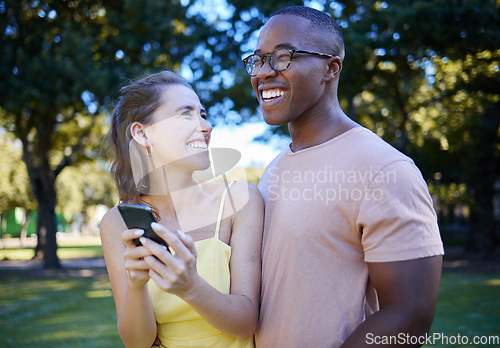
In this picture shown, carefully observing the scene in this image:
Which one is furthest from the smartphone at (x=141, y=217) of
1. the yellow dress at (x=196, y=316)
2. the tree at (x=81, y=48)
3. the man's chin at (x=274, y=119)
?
the tree at (x=81, y=48)

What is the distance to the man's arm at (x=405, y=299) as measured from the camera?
1.74 m

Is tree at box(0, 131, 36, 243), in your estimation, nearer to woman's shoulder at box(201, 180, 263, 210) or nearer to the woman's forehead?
the woman's forehead

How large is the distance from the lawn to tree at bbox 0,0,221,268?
6003 millimetres

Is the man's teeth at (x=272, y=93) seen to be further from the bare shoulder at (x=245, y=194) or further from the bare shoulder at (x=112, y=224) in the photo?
the bare shoulder at (x=112, y=224)

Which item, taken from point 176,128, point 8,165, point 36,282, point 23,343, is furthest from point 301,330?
point 8,165

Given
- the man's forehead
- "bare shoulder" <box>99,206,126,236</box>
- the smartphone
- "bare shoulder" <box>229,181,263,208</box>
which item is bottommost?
"bare shoulder" <box>99,206,126,236</box>

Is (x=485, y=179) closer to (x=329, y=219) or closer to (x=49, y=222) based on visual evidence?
(x=49, y=222)

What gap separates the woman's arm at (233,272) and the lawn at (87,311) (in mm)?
6085

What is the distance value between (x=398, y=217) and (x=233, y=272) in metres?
0.87

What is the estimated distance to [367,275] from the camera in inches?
78.2

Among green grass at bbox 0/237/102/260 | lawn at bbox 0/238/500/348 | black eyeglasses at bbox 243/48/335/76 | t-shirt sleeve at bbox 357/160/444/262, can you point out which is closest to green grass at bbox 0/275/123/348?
lawn at bbox 0/238/500/348

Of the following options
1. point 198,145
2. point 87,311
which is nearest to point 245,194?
point 198,145

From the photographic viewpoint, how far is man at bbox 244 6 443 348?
5.79ft

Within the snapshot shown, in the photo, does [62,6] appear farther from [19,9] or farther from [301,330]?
[301,330]
